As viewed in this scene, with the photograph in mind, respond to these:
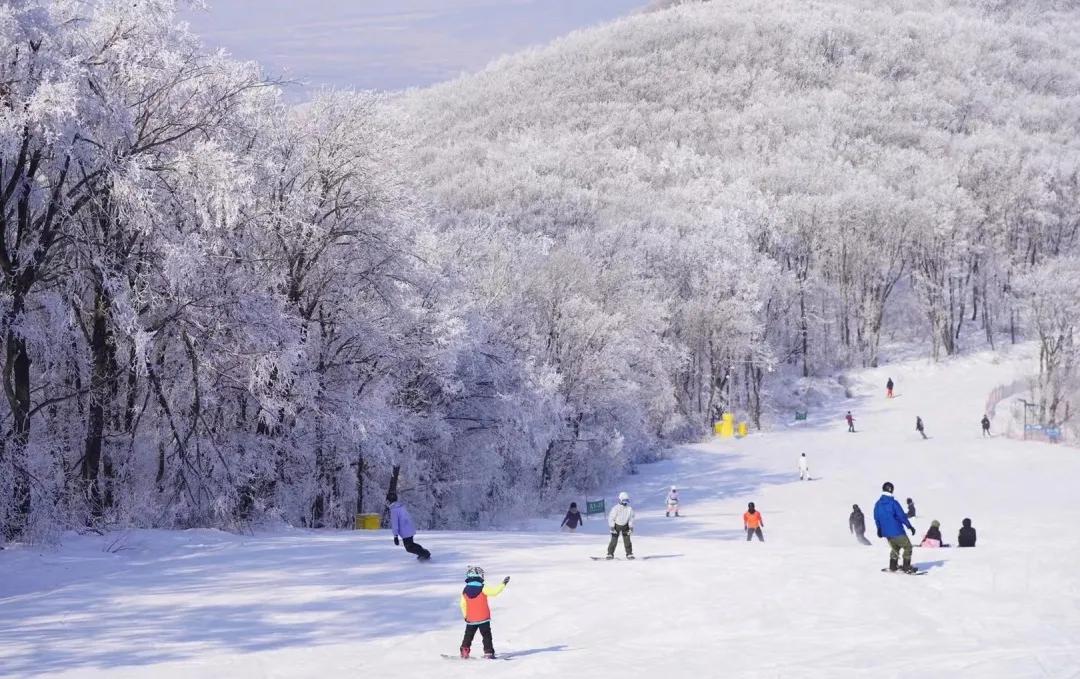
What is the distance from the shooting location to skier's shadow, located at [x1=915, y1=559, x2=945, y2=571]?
17.2 meters

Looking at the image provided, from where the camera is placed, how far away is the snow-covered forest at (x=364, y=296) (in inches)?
783

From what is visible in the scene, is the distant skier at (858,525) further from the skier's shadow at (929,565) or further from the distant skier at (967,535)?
the skier's shadow at (929,565)

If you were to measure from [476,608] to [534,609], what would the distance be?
9.81 ft

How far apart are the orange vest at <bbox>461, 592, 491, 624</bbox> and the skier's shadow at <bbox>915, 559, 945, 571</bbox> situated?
8150mm

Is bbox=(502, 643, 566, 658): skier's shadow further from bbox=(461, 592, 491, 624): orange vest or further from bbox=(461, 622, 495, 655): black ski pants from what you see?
bbox=(461, 592, 491, 624): orange vest

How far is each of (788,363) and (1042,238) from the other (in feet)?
83.8

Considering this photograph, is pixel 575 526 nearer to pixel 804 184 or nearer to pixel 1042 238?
pixel 1042 238

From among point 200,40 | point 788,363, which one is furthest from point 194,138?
point 788,363

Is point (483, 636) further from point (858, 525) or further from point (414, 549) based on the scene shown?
point (858, 525)

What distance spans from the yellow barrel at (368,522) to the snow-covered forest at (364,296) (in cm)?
137

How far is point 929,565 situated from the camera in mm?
17562

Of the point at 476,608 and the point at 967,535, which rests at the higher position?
the point at 476,608

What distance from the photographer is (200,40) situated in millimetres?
23016

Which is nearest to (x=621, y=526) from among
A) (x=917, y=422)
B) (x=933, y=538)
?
(x=933, y=538)
